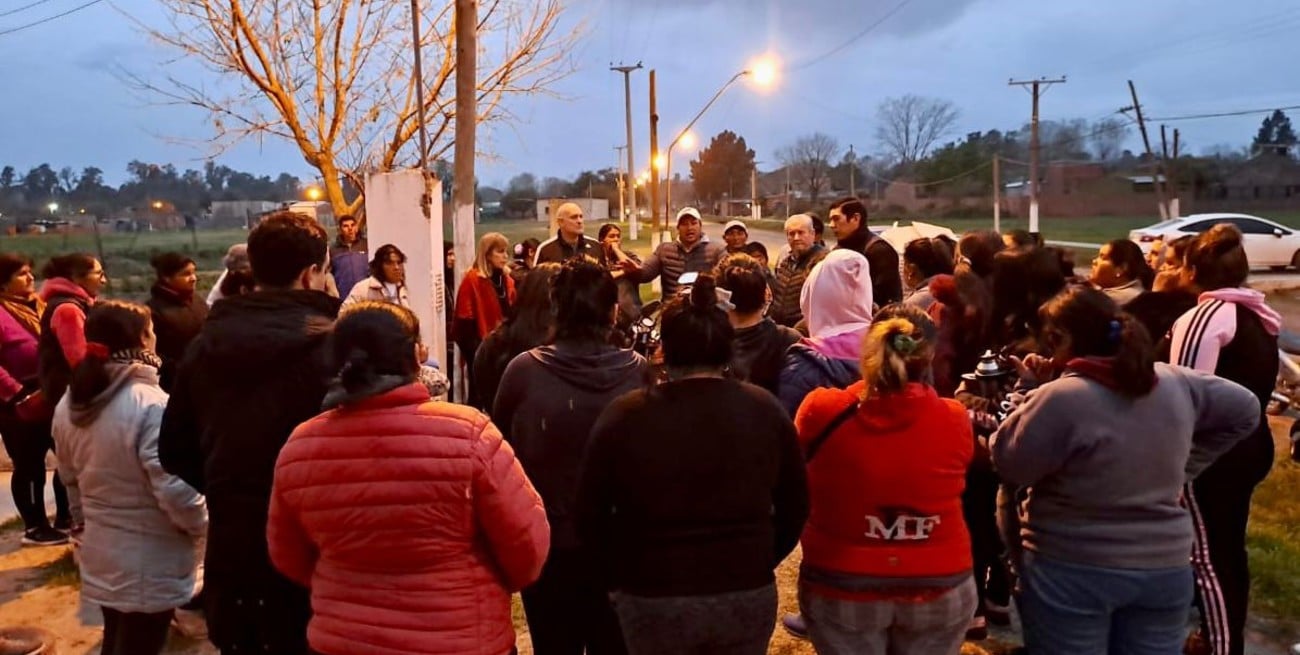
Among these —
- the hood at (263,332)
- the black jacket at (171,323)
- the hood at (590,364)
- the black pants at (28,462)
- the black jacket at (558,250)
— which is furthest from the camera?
the black jacket at (558,250)

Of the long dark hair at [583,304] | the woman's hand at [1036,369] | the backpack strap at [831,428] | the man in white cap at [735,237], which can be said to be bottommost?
the backpack strap at [831,428]

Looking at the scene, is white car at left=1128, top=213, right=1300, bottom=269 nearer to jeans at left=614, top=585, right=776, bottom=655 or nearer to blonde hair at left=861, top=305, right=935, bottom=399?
blonde hair at left=861, top=305, right=935, bottom=399

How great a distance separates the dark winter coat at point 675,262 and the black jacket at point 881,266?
1.64 metres

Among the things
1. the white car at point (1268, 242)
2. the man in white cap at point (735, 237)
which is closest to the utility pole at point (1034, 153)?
the white car at point (1268, 242)

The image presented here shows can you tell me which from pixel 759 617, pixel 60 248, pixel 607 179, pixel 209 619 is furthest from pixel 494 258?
pixel 607 179

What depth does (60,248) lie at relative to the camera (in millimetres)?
17234

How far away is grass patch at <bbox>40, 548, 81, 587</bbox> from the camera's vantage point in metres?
5.37

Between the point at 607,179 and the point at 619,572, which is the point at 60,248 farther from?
the point at 607,179

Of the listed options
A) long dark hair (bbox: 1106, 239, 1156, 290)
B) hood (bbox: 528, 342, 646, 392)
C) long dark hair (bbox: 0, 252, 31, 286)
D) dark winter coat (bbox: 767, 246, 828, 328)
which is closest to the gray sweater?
hood (bbox: 528, 342, 646, 392)

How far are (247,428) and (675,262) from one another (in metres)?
5.42

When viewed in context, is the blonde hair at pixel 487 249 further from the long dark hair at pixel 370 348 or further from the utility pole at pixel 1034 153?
the utility pole at pixel 1034 153

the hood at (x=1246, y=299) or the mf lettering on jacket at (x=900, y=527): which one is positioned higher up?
the hood at (x=1246, y=299)

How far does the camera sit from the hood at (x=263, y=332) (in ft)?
Answer: 8.66

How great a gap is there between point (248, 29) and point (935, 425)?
10.3 metres
